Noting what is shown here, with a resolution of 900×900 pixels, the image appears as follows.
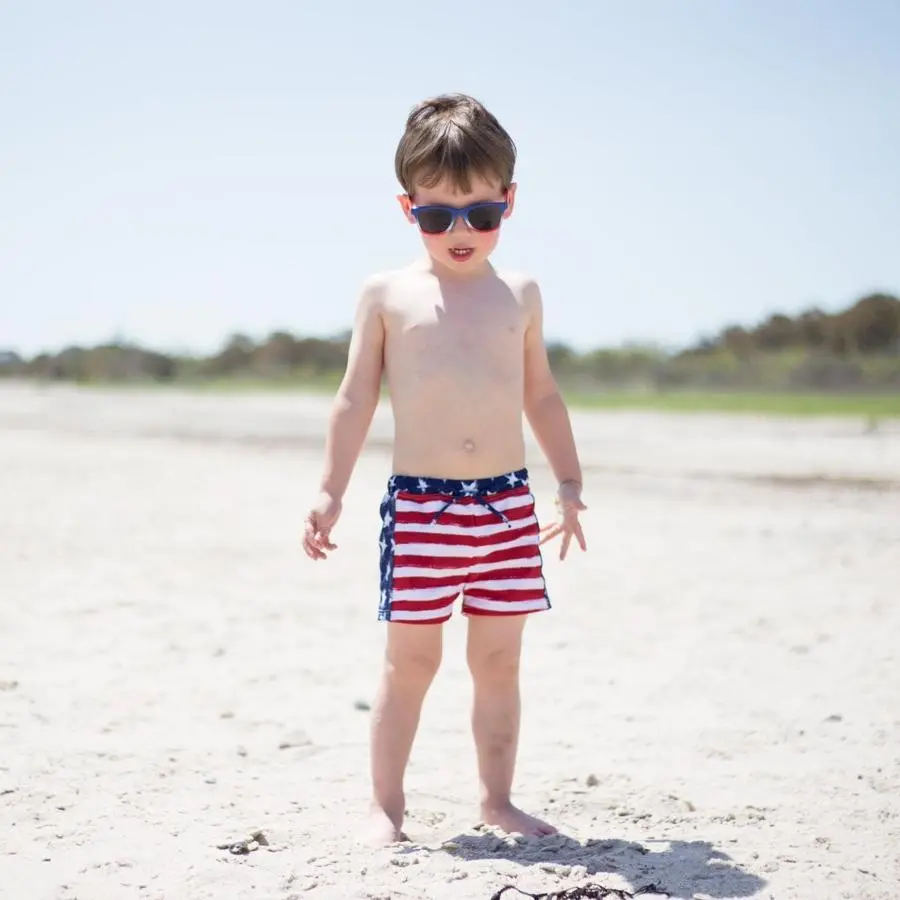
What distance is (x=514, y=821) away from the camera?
3.00 metres

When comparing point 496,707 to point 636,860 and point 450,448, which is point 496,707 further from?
point 450,448

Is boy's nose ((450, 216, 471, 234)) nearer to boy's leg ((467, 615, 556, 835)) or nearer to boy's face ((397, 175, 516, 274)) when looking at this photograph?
boy's face ((397, 175, 516, 274))

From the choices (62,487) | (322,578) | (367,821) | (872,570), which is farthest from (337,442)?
(62,487)

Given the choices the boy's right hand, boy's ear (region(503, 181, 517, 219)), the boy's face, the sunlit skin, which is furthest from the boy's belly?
boy's ear (region(503, 181, 517, 219))

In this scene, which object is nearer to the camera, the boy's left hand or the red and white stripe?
the red and white stripe

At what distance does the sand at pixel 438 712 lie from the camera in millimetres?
2705

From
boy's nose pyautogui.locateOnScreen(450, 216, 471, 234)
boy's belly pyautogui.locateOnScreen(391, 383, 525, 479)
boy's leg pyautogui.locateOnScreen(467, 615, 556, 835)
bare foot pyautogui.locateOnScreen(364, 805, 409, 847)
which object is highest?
boy's nose pyautogui.locateOnScreen(450, 216, 471, 234)

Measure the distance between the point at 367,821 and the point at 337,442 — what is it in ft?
3.18

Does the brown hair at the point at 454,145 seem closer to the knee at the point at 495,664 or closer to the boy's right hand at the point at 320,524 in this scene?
the boy's right hand at the point at 320,524

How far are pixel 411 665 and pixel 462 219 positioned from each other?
3.69ft

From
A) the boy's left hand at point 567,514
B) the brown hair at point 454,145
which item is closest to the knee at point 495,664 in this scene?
the boy's left hand at point 567,514

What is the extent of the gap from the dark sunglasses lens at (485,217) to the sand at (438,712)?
1505mm

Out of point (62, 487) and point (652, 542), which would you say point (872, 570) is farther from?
point (62, 487)

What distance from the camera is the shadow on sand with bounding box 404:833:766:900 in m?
2.56
